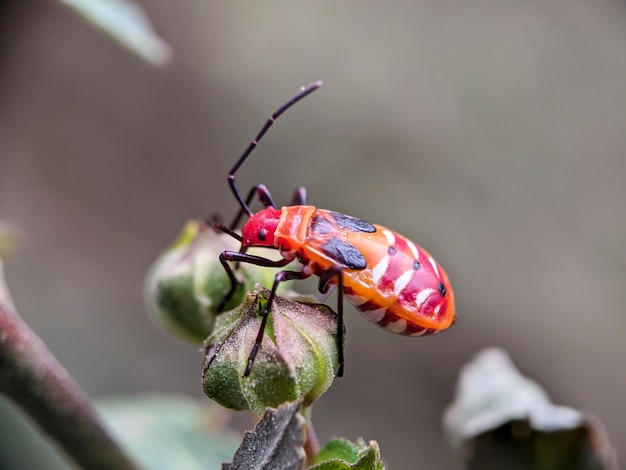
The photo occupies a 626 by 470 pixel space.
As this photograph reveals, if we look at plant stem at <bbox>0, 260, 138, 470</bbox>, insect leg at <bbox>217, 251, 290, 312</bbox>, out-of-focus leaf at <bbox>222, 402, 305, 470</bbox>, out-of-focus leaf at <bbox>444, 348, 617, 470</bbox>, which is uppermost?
out-of-focus leaf at <bbox>444, 348, 617, 470</bbox>

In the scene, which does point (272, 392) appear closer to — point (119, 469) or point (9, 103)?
point (119, 469)

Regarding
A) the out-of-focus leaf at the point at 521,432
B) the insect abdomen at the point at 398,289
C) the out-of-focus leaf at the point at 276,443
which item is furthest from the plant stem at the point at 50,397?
the out-of-focus leaf at the point at 521,432

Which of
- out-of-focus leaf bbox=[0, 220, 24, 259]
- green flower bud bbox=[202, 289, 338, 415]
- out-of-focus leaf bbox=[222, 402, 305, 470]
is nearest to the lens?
out-of-focus leaf bbox=[222, 402, 305, 470]

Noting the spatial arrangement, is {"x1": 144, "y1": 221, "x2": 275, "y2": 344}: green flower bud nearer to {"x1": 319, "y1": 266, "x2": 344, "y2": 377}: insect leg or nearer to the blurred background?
{"x1": 319, "y1": 266, "x2": 344, "y2": 377}: insect leg

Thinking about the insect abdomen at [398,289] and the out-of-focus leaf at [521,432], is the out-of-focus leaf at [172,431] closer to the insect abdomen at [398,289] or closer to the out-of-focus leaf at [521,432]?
the out-of-focus leaf at [521,432]

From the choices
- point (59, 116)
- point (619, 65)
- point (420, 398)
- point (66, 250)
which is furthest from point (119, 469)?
point (619, 65)

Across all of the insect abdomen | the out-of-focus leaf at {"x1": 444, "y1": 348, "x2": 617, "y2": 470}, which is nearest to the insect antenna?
the insect abdomen
